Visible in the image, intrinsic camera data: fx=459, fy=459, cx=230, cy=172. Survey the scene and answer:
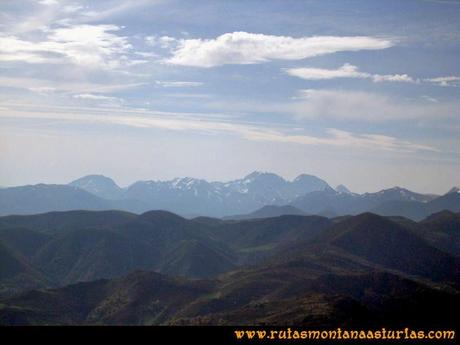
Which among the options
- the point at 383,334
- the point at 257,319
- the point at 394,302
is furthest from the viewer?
the point at 257,319

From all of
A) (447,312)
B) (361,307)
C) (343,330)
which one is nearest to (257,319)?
(361,307)

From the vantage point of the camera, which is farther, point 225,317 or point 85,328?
point 225,317

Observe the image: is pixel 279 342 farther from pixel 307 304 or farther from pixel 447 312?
pixel 307 304

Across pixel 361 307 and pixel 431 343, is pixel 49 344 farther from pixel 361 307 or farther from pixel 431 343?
pixel 361 307

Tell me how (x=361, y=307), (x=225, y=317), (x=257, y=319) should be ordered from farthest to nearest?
(x=225, y=317)
(x=257, y=319)
(x=361, y=307)

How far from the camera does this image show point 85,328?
1587cm

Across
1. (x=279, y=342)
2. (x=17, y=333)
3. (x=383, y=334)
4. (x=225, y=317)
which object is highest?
(x=17, y=333)

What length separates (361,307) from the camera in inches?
6029

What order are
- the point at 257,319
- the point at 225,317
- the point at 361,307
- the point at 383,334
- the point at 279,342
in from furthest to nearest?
the point at 225,317 < the point at 257,319 < the point at 361,307 < the point at 383,334 < the point at 279,342

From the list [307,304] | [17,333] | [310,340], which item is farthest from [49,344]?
[307,304]

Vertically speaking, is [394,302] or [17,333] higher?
[17,333]

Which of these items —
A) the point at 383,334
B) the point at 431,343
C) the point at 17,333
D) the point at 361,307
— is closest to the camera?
the point at 17,333

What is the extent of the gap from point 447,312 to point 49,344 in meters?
146

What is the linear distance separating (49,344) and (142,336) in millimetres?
3155
